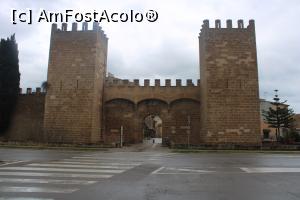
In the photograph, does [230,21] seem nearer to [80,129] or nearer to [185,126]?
[185,126]

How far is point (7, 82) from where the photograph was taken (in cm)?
3150

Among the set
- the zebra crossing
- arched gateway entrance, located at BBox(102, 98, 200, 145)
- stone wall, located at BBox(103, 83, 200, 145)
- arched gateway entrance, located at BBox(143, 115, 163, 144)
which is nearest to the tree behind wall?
stone wall, located at BBox(103, 83, 200, 145)

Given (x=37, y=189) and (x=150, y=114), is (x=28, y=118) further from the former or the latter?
(x=37, y=189)

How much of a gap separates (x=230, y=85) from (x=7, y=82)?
20194 millimetres

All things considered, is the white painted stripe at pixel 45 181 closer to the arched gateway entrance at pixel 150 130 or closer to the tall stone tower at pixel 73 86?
the tall stone tower at pixel 73 86

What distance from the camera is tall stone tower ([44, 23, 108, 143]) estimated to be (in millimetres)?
27484

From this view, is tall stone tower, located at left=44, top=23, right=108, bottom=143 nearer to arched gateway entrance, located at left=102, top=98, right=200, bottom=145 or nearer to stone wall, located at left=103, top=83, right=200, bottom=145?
arched gateway entrance, located at left=102, top=98, right=200, bottom=145

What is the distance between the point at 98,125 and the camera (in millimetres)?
29203

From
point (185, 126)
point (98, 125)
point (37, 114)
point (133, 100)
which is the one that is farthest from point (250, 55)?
point (37, 114)

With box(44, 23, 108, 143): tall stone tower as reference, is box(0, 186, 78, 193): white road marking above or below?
below

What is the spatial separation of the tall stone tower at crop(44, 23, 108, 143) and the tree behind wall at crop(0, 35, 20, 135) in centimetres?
539

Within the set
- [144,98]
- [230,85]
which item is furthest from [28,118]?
[230,85]

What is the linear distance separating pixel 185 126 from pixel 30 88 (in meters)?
15.2

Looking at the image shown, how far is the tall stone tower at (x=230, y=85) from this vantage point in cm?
2564
